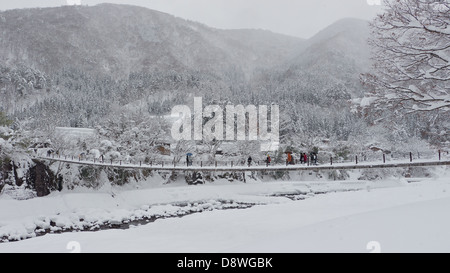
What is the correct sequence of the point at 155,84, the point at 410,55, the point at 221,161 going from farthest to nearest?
the point at 155,84 → the point at 221,161 → the point at 410,55

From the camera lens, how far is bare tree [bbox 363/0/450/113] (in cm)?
618

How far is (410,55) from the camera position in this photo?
678cm

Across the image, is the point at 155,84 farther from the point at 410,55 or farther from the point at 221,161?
the point at 410,55

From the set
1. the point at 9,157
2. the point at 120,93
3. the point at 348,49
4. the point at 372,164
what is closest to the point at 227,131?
the point at 372,164

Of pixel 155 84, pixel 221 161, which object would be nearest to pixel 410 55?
pixel 221 161

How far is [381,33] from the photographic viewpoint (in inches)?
272

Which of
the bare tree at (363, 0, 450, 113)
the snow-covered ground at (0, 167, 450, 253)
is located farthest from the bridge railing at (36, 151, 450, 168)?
the bare tree at (363, 0, 450, 113)

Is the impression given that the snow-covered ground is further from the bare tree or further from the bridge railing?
the bridge railing

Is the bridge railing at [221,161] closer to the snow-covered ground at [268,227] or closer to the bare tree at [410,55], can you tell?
the snow-covered ground at [268,227]

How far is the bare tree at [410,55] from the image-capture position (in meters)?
6.18

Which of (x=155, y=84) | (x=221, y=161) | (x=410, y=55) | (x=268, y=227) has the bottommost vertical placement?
(x=221, y=161)

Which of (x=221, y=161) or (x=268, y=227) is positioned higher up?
(x=268, y=227)
